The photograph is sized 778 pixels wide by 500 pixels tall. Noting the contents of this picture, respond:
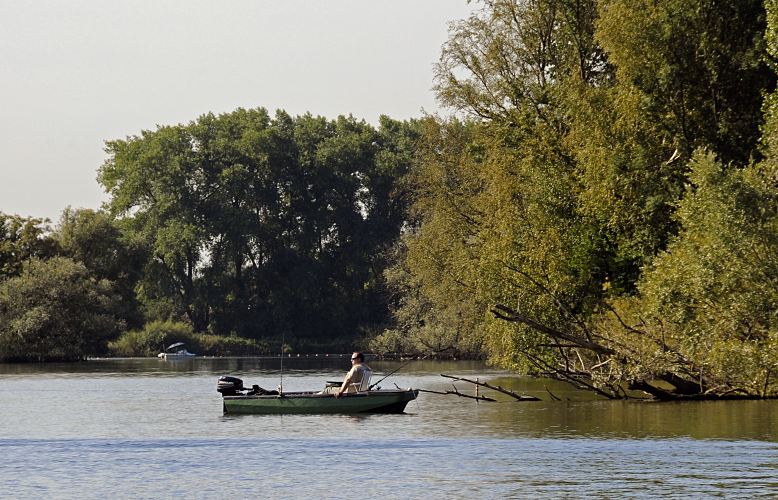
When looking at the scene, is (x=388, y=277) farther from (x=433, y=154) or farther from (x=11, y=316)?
(x=433, y=154)

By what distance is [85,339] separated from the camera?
9525cm

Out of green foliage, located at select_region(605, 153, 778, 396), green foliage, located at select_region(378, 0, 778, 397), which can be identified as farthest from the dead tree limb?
green foliage, located at select_region(605, 153, 778, 396)

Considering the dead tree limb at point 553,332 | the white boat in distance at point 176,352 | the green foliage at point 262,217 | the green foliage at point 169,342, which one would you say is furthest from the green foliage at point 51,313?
the dead tree limb at point 553,332

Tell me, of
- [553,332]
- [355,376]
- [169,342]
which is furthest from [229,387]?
[169,342]

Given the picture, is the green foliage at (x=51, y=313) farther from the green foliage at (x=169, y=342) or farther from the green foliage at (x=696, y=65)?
the green foliage at (x=696, y=65)

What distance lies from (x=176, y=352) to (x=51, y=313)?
595 inches

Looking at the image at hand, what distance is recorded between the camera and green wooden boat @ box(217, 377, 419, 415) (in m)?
41.5

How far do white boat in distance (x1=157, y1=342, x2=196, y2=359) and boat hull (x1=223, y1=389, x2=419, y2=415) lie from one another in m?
60.7

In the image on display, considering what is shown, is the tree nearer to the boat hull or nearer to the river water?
the river water

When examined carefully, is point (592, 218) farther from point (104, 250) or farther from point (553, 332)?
point (104, 250)

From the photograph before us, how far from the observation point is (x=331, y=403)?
41.7 meters

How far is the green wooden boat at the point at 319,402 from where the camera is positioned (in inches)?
1635

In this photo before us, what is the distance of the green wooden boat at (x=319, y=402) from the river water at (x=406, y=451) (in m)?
0.44

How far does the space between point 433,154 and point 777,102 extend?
24823 mm
